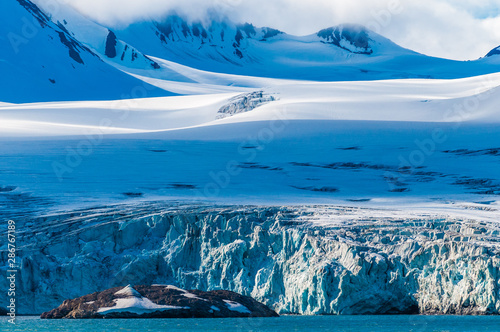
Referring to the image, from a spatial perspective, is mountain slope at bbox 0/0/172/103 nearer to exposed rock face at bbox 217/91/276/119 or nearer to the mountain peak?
exposed rock face at bbox 217/91/276/119

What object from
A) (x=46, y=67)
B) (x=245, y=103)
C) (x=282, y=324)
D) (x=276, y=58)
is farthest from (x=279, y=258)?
(x=276, y=58)

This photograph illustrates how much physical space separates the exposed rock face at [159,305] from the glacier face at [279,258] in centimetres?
180

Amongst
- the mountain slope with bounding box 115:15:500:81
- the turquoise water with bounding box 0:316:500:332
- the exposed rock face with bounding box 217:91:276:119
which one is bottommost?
the turquoise water with bounding box 0:316:500:332

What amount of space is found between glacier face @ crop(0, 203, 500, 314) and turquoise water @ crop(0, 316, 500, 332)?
85 cm

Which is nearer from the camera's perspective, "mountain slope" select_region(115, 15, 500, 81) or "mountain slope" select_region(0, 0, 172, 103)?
"mountain slope" select_region(0, 0, 172, 103)

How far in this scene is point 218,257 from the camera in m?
34.5

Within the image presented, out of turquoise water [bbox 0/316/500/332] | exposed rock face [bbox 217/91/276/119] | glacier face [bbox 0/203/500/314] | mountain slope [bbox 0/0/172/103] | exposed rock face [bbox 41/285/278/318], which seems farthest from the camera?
mountain slope [bbox 0/0/172/103]

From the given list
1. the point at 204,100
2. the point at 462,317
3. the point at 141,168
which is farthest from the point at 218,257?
the point at 204,100

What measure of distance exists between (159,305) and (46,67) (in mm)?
102711

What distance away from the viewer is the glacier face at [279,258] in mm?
31578

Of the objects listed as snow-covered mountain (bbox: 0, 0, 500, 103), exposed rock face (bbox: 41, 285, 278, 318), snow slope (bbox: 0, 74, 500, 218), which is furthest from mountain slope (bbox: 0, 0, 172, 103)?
exposed rock face (bbox: 41, 285, 278, 318)

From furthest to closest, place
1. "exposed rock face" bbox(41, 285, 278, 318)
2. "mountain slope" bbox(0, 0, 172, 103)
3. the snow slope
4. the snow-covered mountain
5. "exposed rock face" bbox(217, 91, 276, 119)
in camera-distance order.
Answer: the snow-covered mountain, "mountain slope" bbox(0, 0, 172, 103), "exposed rock face" bbox(217, 91, 276, 119), the snow slope, "exposed rock face" bbox(41, 285, 278, 318)

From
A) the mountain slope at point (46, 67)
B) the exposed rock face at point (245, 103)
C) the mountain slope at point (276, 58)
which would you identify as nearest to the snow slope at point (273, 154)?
the exposed rock face at point (245, 103)

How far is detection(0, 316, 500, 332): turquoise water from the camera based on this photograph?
26.9 m
